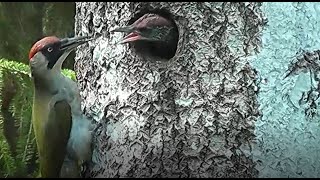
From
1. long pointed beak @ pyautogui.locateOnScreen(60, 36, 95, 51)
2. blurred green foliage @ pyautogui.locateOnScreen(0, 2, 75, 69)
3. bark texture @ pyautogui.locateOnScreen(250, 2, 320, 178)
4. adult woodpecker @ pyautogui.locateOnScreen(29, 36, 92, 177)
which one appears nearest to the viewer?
bark texture @ pyautogui.locateOnScreen(250, 2, 320, 178)

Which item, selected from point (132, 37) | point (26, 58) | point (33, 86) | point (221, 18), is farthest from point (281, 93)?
point (26, 58)

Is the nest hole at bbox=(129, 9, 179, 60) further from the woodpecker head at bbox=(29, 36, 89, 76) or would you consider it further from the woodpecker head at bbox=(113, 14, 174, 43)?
the woodpecker head at bbox=(29, 36, 89, 76)

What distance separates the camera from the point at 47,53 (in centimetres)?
279

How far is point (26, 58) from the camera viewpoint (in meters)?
3.32

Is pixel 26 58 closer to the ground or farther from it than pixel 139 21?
closer to the ground

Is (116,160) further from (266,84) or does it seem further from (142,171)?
(266,84)

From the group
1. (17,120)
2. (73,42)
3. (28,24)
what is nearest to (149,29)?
(73,42)

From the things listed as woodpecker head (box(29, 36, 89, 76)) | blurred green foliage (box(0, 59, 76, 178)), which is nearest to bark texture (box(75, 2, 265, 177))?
woodpecker head (box(29, 36, 89, 76))

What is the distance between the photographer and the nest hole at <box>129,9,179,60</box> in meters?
2.43

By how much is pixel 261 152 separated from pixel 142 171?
392mm

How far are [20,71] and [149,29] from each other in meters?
0.64

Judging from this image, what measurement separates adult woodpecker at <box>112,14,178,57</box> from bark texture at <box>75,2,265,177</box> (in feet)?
0.14

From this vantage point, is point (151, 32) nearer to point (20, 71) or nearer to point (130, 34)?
point (130, 34)

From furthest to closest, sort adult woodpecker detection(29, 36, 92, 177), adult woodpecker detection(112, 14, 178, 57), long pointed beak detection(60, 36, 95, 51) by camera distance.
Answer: adult woodpecker detection(29, 36, 92, 177), long pointed beak detection(60, 36, 95, 51), adult woodpecker detection(112, 14, 178, 57)
